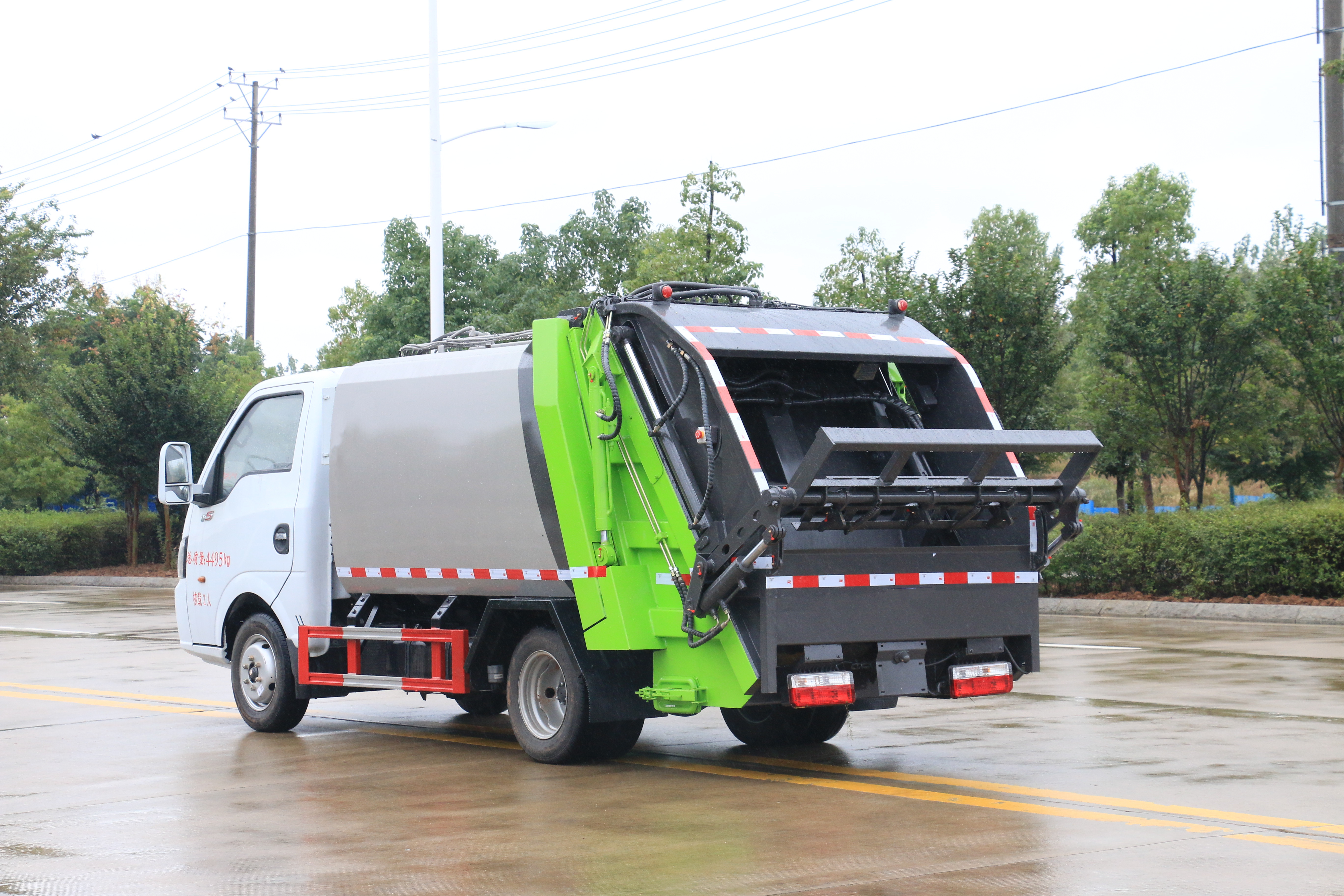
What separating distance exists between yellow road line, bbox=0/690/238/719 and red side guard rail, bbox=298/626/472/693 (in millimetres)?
1790

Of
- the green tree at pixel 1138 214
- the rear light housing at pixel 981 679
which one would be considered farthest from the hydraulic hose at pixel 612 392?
the green tree at pixel 1138 214

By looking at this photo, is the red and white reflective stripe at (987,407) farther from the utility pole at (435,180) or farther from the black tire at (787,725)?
the utility pole at (435,180)

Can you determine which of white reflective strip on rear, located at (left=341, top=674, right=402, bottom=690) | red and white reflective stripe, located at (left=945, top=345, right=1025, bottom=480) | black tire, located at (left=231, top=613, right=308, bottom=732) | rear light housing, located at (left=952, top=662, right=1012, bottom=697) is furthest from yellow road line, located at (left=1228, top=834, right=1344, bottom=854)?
black tire, located at (left=231, top=613, right=308, bottom=732)

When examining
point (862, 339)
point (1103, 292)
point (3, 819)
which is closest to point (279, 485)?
point (3, 819)

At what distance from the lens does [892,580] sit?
27.9ft

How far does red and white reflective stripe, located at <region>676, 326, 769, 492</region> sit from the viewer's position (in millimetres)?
7922

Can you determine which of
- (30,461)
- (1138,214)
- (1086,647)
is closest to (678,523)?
(1086,647)

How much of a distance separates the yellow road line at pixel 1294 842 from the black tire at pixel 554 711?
3.63 metres

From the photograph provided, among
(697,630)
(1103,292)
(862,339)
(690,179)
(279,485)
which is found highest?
(690,179)

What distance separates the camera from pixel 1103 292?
26.5 metres

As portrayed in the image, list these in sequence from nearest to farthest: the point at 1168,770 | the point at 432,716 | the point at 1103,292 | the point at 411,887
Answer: the point at 411,887 < the point at 1168,770 < the point at 432,716 < the point at 1103,292

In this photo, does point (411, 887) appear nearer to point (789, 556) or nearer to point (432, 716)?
point (789, 556)

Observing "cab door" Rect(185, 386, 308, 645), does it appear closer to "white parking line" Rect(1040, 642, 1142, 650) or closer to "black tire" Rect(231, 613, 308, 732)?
"black tire" Rect(231, 613, 308, 732)

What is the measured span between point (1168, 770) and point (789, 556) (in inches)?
100
